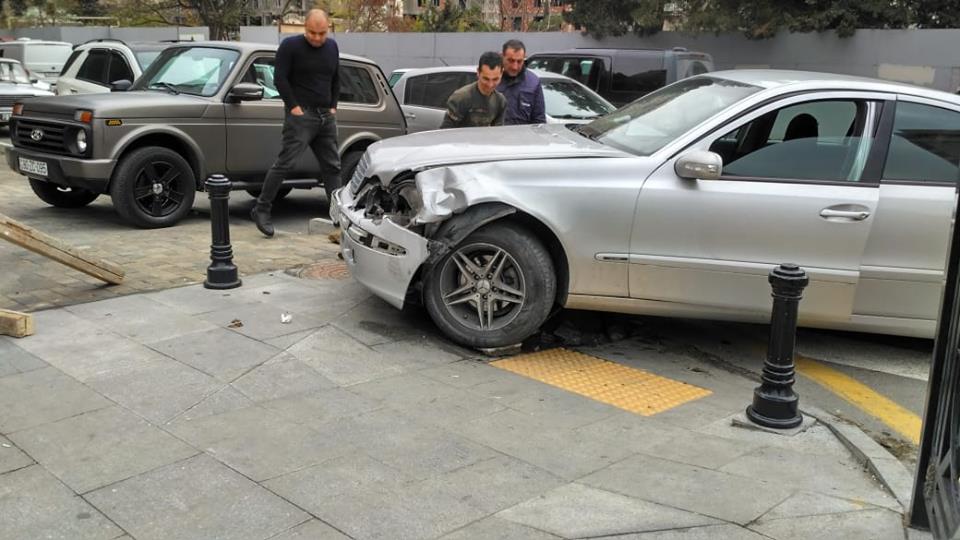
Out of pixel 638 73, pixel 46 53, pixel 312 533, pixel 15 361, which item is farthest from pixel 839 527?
pixel 46 53

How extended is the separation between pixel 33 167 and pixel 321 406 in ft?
18.3

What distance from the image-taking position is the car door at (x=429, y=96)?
428 inches

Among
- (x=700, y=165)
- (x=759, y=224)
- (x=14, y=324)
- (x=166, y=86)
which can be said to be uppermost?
(x=166, y=86)

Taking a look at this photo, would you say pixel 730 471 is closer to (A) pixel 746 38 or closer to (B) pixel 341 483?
(B) pixel 341 483

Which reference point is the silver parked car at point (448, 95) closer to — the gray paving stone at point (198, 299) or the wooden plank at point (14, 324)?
the gray paving stone at point (198, 299)

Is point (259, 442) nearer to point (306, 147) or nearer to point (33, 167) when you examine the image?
point (306, 147)

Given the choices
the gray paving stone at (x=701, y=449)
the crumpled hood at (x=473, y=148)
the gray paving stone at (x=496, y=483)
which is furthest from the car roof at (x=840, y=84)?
the gray paving stone at (x=496, y=483)

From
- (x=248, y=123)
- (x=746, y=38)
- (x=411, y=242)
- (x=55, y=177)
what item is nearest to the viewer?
(x=411, y=242)

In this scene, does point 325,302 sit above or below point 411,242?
below

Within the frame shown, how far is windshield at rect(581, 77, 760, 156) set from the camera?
530 centimetres

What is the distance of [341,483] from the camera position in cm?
351

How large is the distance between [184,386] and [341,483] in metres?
1.35

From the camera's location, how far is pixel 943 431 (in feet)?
9.46

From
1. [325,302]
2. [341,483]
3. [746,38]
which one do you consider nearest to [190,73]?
[325,302]
